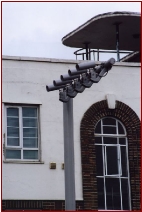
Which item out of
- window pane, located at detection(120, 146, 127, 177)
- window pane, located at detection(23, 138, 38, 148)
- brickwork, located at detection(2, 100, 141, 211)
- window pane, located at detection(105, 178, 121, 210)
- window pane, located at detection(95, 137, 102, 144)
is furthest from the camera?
window pane, located at detection(120, 146, 127, 177)

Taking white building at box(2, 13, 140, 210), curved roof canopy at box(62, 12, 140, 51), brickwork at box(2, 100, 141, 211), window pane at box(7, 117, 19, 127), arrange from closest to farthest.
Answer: brickwork at box(2, 100, 141, 211) → white building at box(2, 13, 140, 210) → window pane at box(7, 117, 19, 127) → curved roof canopy at box(62, 12, 140, 51)

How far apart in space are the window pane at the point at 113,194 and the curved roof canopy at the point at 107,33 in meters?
5.28

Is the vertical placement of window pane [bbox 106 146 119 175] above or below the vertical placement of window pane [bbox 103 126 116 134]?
below

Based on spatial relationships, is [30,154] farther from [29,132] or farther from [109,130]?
[109,130]

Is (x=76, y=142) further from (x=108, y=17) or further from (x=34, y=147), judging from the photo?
(x=108, y=17)

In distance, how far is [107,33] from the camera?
85.5 feet

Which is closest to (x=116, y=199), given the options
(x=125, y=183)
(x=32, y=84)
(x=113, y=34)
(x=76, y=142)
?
(x=125, y=183)

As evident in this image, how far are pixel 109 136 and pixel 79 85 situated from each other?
21.9 feet

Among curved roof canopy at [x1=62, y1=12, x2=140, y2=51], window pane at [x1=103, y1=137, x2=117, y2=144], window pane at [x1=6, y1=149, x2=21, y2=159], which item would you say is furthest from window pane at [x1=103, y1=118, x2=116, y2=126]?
curved roof canopy at [x1=62, y1=12, x2=140, y2=51]

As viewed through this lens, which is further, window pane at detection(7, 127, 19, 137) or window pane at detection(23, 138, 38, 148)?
window pane at detection(23, 138, 38, 148)

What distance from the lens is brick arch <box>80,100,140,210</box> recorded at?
22953mm

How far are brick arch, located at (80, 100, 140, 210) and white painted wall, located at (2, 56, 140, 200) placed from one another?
0.57 feet

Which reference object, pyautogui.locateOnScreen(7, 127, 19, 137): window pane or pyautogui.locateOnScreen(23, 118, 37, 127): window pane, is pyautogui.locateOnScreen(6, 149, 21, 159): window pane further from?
pyautogui.locateOnScreen(23, 118, 37, 127): window pane

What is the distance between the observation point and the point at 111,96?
79.0 ft
